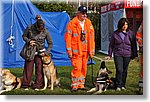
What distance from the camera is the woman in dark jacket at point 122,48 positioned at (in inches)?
163

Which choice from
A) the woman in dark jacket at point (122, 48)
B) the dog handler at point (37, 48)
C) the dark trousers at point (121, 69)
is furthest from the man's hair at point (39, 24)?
the dark trousers at point (121, 69)

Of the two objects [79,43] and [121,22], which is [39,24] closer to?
[79,43]

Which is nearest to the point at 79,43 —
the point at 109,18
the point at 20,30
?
the point at 109,18

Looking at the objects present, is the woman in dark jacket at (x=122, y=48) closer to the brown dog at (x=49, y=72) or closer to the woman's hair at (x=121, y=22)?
the woman's hair at (x=121, y=22)

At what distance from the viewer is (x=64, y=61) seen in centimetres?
412

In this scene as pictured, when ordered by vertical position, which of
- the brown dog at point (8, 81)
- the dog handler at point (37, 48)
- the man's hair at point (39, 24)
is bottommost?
the brown dog at point (8, 81)

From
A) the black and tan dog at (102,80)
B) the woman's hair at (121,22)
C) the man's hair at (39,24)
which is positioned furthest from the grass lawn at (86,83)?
the man's hair at (39,24)

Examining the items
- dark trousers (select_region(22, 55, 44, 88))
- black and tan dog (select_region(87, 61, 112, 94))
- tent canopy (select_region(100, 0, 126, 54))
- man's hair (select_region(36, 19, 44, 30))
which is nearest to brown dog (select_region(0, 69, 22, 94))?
dark trousers (select_region(22, 55, 44, 88))

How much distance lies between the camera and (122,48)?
4.17 meters

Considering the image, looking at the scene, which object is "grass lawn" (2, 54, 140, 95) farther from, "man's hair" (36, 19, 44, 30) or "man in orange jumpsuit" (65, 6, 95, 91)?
"man's hair" (36, 19, 44, 30)

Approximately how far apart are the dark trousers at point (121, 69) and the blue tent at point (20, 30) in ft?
2.15

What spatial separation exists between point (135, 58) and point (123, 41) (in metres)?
0.28

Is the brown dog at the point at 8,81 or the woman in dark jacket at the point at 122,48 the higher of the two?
the woman in dark jacket at the point at 122,48

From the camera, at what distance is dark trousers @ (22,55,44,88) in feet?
13.7
